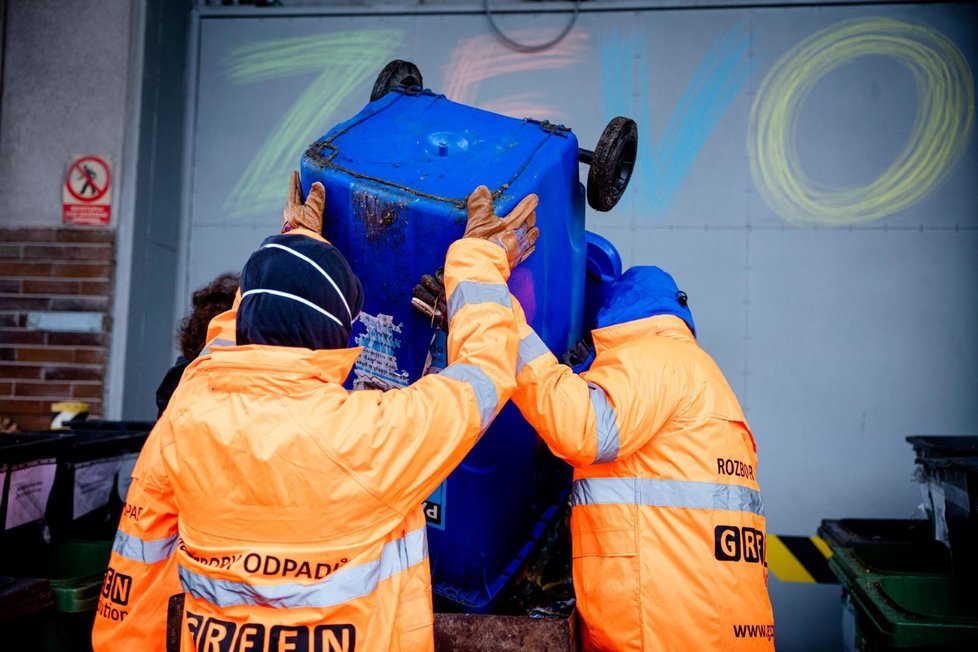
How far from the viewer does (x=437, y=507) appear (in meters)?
2.16

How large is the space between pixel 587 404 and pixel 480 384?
11.6 inches

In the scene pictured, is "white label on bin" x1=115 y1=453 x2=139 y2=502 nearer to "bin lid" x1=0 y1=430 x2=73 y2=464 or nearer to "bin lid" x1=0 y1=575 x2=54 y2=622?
"bin lid" x1=0 y1=430 x2=73 y2=464

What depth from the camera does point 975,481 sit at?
2551 mm

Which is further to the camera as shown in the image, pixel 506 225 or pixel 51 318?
pixel 51 318

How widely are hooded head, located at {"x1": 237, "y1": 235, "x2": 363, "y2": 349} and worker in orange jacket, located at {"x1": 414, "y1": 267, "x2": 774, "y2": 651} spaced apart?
31 cm

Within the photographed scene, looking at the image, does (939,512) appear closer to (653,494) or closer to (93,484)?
(653,494)

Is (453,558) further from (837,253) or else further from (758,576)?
(837,253)

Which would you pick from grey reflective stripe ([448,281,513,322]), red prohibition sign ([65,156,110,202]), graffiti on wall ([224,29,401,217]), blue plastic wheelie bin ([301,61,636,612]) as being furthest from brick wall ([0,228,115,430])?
grey reflective stripe ([448,281,513,322])

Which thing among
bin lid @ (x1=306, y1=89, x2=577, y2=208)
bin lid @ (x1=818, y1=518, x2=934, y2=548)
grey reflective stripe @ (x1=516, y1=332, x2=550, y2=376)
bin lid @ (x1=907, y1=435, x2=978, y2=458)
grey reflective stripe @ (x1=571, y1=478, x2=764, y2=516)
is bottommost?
bin lid @ (x1=818, y1=518, x2=934, y2=548)

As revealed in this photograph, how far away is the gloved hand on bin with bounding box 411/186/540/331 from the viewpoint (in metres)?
→ 1.83

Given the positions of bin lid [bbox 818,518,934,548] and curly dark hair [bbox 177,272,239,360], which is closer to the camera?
curly dark hair [bbox 177,272,239,360]

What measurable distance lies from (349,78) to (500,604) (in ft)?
10.1

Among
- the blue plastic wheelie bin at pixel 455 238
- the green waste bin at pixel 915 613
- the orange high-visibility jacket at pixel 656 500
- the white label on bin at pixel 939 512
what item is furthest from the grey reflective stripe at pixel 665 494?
the white label on bin at pixel 939 512

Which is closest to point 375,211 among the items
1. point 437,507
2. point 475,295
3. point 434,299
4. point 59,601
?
point 434,299
